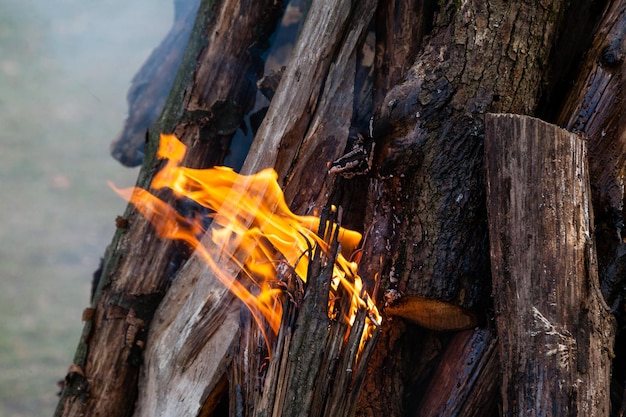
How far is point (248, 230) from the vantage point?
7.17 ft

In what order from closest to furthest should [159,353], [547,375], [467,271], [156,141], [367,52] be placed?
1. [547,375]
2. [467,271]
3. [159,353]
4. [367,52]
5. [156,141]

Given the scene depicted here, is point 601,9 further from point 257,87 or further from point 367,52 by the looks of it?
point 257,87

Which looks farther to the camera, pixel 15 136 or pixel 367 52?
pixel 15 136

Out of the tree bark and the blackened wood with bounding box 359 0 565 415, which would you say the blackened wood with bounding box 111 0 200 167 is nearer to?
the tree bark

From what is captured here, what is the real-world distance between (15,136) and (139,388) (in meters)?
3.50

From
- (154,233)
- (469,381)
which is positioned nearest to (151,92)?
(154,233)

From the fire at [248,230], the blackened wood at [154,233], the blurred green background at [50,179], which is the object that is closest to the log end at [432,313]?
the fire at [248,230]

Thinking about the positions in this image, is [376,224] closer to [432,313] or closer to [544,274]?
[432,313]

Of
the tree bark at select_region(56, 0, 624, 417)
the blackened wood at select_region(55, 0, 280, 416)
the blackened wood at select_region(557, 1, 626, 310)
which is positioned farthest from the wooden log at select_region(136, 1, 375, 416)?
the blackened wood at select_region(557, 1, 626, 310)

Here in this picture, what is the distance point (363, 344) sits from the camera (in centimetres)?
170

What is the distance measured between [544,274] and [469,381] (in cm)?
47

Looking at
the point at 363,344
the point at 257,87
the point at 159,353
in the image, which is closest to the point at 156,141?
the point at 257,87

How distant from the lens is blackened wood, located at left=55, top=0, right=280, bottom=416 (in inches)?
95.9

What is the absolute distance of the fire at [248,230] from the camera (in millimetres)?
1798
